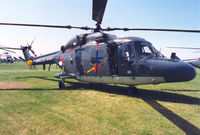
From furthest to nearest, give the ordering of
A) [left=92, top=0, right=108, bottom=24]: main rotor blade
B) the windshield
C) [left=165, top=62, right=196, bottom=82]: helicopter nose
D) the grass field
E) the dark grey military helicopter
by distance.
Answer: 1. the windshield
2. the dark grey military helicopter
3. [left=165, top=62, right=196, bottom=82]: helicopter nose
4. [left=92, top=0, right=108, bottom=24]: main rotor blade
5. the grass field

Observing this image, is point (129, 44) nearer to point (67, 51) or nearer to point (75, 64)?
point (75, 64)

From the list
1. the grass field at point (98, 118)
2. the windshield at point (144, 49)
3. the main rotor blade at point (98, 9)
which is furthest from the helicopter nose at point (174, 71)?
the main rotor blade at point (98, 9)

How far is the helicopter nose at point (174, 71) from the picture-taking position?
229 inches

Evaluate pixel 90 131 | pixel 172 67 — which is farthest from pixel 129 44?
pixel 90 131

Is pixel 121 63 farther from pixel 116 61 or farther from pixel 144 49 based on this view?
pixel 144 49

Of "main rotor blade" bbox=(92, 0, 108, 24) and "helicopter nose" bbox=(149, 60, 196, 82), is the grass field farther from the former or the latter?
"main rotor blade" bbox=(92, 0, 108, 24)

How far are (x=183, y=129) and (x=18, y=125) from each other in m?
4.84

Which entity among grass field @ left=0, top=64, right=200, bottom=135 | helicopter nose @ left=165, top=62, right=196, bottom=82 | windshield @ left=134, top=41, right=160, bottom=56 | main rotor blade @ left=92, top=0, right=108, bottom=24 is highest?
main rotor blade @ left=92, top=0, right=108, bottom=24

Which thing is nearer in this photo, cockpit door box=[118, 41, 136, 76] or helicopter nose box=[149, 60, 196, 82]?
helicopter nose box=[149, 60, 196, 82]

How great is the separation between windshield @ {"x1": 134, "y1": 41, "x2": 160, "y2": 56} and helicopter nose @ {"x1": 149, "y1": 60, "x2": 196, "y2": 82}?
0.88m

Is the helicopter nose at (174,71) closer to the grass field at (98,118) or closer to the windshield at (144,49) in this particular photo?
the windshield at (144,49)

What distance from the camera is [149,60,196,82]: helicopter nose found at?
5.80 m

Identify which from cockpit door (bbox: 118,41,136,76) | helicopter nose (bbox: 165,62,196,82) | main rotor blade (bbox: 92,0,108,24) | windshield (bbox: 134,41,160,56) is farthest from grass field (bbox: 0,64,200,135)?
main rotor blade (bbox: 92,0,108,24)

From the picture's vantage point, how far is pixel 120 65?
7414mm
